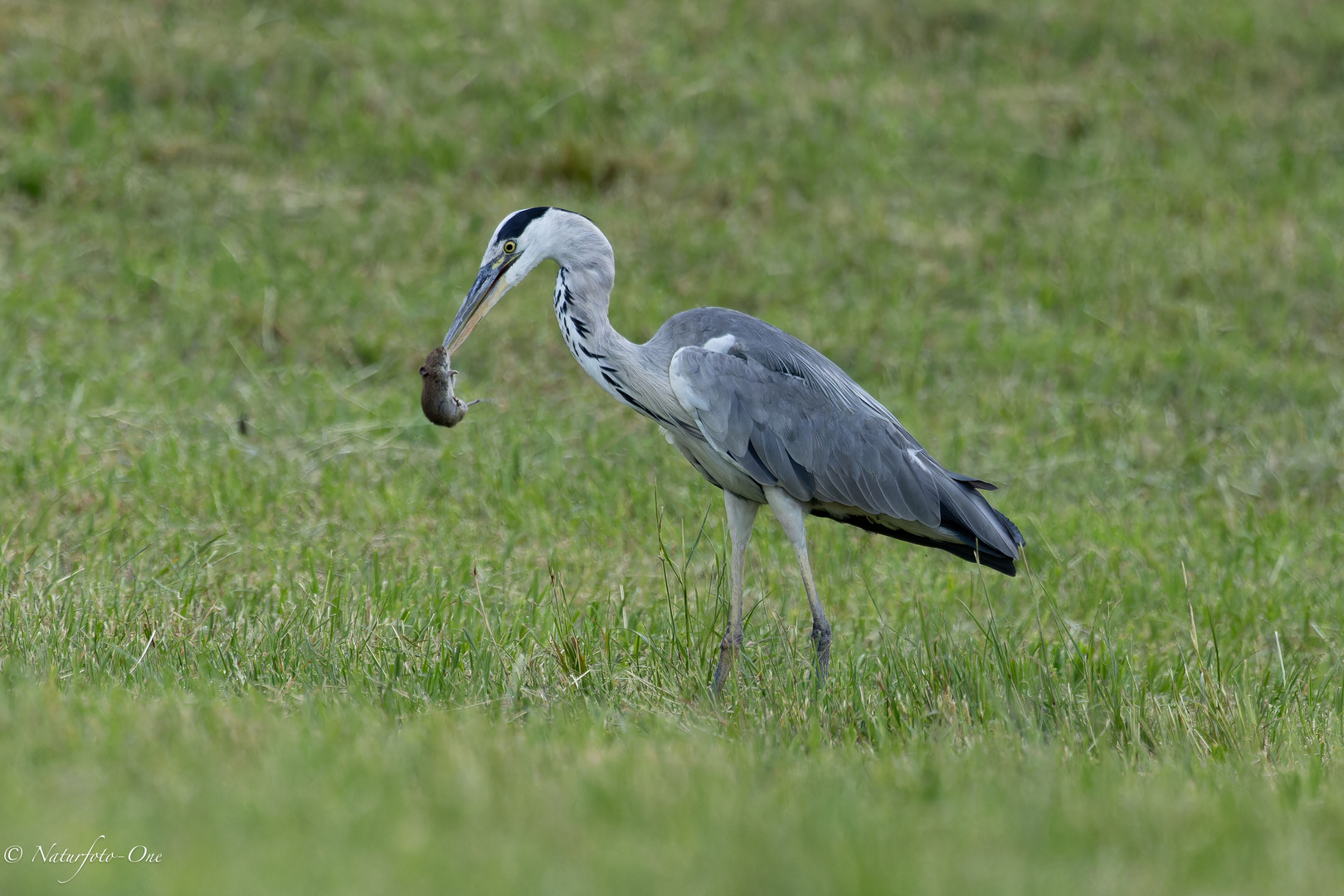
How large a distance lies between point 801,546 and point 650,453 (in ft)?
8.04

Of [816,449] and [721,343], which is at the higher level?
[721,343]

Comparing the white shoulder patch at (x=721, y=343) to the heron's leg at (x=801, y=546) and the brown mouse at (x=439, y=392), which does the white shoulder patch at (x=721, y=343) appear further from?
the brown mouse at (x=439, y=392)

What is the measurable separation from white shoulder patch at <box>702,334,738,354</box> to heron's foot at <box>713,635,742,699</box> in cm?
101

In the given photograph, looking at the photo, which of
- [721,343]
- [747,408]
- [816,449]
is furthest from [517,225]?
[816,449]

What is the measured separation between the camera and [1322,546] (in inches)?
273

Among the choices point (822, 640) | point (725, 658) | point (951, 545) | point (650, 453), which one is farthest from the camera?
point (650, 453)

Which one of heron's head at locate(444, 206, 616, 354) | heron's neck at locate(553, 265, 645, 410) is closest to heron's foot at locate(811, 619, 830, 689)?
heron's neck at locate(553, 265, 645, 410)

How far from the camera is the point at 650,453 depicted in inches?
298

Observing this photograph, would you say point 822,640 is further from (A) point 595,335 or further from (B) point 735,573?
(A) point 595,335

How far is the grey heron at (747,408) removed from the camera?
16.7ft

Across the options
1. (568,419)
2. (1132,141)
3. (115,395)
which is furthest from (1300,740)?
(1132,141)

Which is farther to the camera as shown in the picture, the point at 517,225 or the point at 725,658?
the point at 517,225

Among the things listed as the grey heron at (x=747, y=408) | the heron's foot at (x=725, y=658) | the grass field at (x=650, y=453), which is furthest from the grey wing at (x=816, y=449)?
the heron's foot at (x=725, y=658)

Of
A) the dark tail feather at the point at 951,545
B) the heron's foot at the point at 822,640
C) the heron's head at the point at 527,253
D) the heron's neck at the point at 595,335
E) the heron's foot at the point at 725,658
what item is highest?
the heron's head at the point at 527,253
